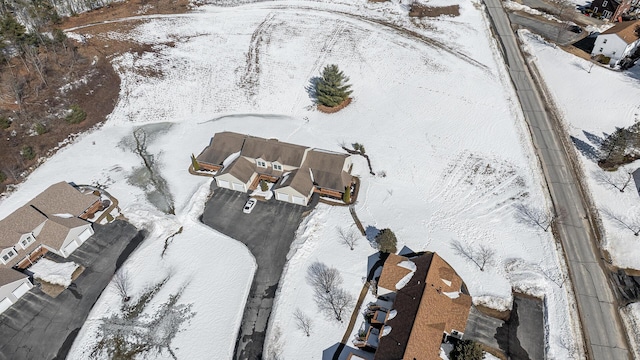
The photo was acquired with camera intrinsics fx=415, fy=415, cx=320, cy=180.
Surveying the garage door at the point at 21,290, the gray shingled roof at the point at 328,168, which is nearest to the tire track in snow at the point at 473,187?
the gray shingled roof at the point at 328,168

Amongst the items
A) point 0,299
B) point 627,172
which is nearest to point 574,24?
point 627,172

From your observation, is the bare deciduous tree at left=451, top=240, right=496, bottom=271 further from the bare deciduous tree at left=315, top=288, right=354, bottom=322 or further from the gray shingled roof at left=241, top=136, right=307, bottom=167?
the gray shingled roof at left=241, top=136, right=307, bottom=167

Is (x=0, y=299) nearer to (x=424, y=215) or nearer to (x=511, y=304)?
(x=424, y=215)

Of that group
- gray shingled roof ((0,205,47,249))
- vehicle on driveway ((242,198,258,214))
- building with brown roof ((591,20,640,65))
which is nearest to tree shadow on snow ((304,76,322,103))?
vehicle on driveway ((242,198,258,214))

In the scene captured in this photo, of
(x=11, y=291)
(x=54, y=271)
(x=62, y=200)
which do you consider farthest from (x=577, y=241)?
(x=62, y=200)

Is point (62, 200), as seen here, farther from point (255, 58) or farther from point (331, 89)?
point (255, 58)
